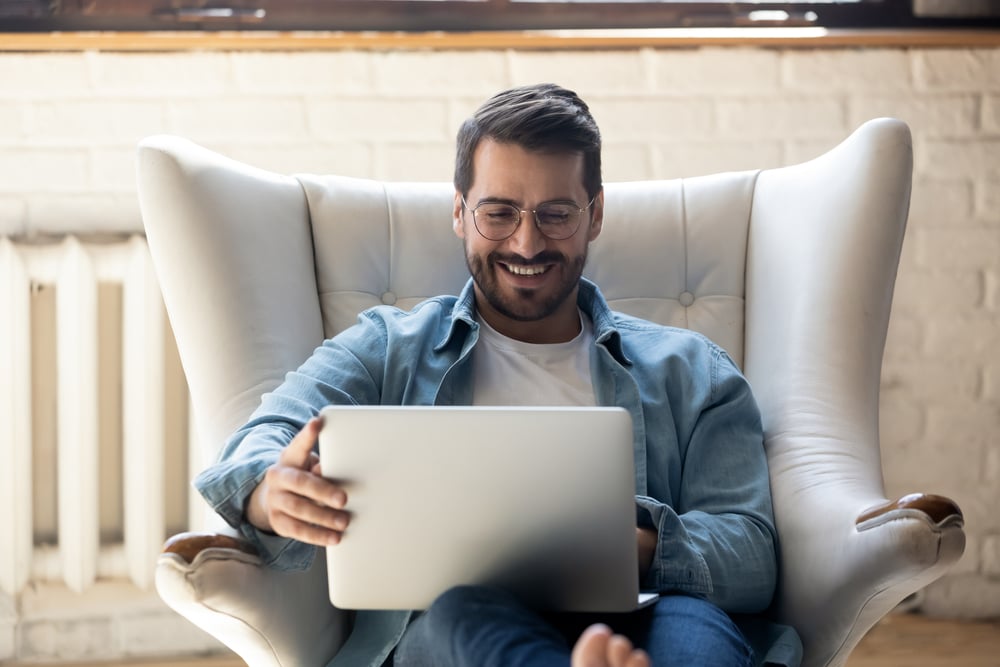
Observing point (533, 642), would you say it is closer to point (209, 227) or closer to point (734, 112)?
point (209, 227)

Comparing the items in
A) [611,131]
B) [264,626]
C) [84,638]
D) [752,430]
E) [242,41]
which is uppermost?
[242,41]

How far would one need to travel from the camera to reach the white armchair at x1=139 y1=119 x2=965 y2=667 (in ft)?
3.63

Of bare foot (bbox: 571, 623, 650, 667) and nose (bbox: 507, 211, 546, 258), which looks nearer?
bare foot (bbox: 571, 623, 650, 667)

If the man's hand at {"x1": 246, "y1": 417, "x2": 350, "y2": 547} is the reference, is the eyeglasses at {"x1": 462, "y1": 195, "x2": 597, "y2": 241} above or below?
above

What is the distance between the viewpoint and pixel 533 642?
92cm

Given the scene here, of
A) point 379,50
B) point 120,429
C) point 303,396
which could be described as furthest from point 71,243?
point 303,396

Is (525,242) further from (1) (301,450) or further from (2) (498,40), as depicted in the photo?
(2) (498,40)

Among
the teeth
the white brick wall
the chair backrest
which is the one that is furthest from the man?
the white brick wall

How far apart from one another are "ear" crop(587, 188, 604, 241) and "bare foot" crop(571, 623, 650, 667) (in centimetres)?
70

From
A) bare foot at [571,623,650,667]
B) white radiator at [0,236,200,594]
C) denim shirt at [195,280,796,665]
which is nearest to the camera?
bare foot at [571,623,650,667]

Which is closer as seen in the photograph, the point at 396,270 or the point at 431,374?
the point at 431,374

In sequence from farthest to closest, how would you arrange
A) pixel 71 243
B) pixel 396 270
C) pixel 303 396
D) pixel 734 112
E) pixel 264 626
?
pixel 734 112, pixel 71 243, pixel 396 270, pixel 303 396, pixel 264 626

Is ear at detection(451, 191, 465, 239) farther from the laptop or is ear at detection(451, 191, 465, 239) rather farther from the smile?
the laptop

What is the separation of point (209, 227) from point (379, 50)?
75cm
